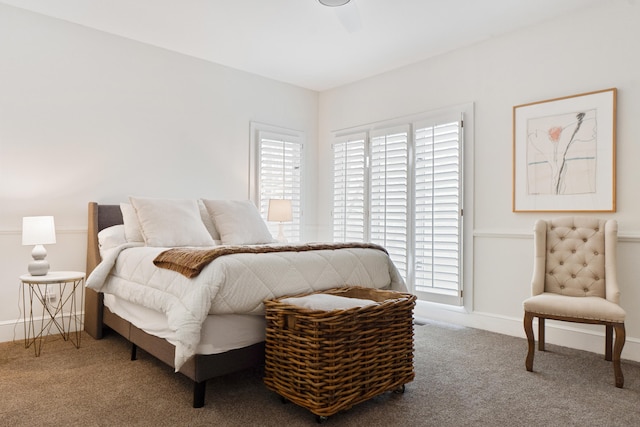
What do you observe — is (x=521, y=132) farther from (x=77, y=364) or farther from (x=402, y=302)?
(x=77, y=364)

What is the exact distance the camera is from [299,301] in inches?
89.1

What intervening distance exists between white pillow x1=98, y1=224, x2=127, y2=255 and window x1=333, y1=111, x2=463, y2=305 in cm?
258

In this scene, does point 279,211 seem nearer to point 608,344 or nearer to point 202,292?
point 202,292

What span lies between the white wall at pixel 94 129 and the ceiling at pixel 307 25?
211mm

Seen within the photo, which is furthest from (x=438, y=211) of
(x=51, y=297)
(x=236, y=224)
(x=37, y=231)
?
(x=51, y=297)

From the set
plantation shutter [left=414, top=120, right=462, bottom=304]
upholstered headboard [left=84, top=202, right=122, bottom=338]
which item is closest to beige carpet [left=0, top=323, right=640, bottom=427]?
upholstered headboard [left=84, top=202, right=122, bottom=338]

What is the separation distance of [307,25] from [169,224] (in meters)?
2.06

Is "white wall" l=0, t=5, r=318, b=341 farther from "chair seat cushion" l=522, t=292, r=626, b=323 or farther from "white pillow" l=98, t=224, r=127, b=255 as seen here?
"chair seat cushion" l=522, t=292, r=626, b=323

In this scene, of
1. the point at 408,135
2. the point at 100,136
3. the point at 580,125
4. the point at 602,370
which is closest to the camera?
the point at 602,370

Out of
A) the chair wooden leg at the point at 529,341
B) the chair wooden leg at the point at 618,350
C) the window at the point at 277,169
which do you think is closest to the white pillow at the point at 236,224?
the window at the point at 277,169

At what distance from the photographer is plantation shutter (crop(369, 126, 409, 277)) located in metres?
4.52

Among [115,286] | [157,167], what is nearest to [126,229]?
[115,286]

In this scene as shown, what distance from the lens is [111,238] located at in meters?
3.37

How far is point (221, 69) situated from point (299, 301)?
3.31m
